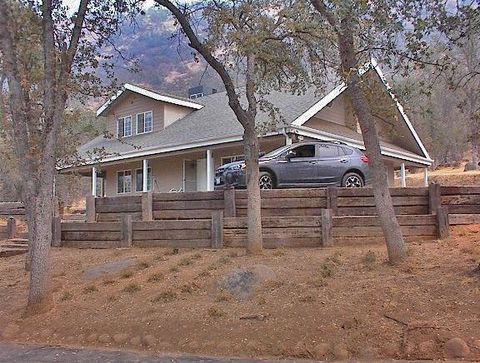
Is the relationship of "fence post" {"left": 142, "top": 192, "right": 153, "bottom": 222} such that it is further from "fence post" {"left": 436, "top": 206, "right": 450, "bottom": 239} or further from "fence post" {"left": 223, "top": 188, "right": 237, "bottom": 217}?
"fence post" {"left": 436, "top": 206, "right": 450, "bottom": 239}

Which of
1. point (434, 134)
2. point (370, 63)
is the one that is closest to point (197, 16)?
point (370, 63)

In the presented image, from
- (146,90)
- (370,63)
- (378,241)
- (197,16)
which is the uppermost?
(146,90)

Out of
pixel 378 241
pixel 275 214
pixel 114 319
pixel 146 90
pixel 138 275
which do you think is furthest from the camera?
pixel 146 90

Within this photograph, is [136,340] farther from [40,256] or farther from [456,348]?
[456,348]

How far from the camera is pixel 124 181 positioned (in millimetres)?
24844

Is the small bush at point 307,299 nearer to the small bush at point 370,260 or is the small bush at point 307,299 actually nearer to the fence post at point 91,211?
the small bush at point 370,260

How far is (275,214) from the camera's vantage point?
11.0m

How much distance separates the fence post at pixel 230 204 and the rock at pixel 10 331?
5.05 meters

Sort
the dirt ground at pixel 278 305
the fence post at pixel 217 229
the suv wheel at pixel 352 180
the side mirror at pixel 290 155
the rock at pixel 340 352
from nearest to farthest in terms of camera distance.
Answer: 1. the rock at pixel 340 352
2. the dirt ground at pixel 278 305
3. the fence post at pixel 217 229
4. the side mirror at pixel 290 155
5. the suv wheel at pixel 352 180

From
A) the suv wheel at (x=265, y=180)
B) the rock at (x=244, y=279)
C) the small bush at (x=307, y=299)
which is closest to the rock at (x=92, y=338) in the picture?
the rock at (x=244, y=279)

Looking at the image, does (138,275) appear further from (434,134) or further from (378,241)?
(434,134)

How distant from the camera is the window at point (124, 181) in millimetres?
24578

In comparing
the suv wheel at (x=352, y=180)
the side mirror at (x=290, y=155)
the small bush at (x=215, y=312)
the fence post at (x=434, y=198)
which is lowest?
the small bush at (x=215, y=312)

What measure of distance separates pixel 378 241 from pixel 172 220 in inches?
174
